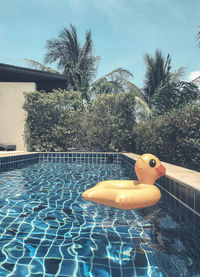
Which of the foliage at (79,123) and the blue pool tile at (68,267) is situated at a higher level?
the foliage at (79,123)

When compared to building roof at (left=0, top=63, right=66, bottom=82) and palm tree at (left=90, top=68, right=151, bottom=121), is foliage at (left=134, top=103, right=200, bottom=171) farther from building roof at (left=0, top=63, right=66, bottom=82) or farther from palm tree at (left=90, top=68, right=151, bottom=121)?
palm tree at (left=90, top=68, right=151, bottom=121)

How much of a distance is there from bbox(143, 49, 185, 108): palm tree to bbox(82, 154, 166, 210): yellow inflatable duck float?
20354 millimetres

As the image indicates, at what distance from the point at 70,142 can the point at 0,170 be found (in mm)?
5350

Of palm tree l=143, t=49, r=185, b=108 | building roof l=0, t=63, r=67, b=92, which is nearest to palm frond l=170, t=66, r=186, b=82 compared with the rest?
palm tree l=143, t=49, r=185, b=108

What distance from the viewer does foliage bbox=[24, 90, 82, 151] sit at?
12750mm

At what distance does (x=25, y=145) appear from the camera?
13.1 metres

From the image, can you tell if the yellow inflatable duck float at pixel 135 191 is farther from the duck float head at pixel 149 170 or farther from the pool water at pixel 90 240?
the pool water at pixel 90 240

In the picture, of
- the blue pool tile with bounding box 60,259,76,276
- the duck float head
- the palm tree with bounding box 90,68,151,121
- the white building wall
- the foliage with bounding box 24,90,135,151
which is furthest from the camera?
the palm tree with bounding box 90,68,151,121

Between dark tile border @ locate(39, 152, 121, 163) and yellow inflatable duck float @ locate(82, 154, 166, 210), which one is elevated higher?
yellow inflatable duck float @ locate(82, 154, 166, 210)

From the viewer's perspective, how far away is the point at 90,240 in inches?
107

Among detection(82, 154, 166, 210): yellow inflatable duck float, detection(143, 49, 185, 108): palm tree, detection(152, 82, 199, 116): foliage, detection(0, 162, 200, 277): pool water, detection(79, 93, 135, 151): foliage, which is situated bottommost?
detection(0, 162, 200, 277): pool water

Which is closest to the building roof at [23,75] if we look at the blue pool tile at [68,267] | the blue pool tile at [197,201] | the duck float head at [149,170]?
the duck float head at [149,170]

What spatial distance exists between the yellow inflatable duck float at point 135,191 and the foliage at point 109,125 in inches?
328

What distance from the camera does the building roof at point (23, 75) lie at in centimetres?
1248
